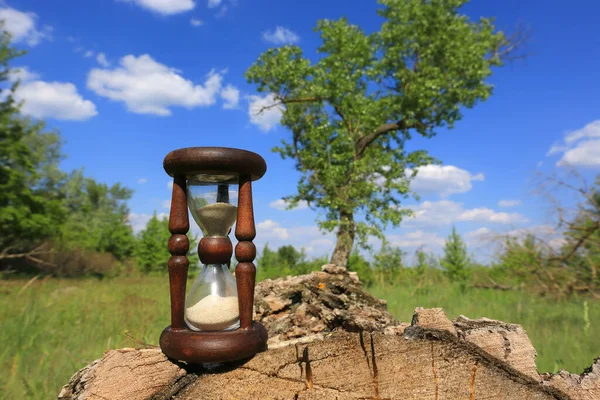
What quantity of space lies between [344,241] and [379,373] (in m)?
10.9

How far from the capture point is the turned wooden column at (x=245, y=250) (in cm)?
189

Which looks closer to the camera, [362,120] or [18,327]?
[18,327]

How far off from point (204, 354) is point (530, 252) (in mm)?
8461

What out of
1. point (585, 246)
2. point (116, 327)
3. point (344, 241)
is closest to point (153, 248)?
point (344, 241)

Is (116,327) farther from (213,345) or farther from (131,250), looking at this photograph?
(131,250)

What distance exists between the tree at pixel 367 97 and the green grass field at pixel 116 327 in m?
4.04

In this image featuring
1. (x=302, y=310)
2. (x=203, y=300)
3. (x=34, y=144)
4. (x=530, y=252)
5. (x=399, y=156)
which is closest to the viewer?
(x=203, y=300)

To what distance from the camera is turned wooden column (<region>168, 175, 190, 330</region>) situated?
189 centimetres

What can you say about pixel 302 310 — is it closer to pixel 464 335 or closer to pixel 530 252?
pixel 464 335

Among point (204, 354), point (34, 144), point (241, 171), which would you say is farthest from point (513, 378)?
point (34, 144)

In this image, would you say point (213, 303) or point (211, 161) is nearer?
point (211, 161)

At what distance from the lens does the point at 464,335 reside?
186cm

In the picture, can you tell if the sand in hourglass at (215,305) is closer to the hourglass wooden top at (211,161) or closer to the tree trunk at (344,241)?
the hourglass wooden top at (211,161)

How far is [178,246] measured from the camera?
1873mm
